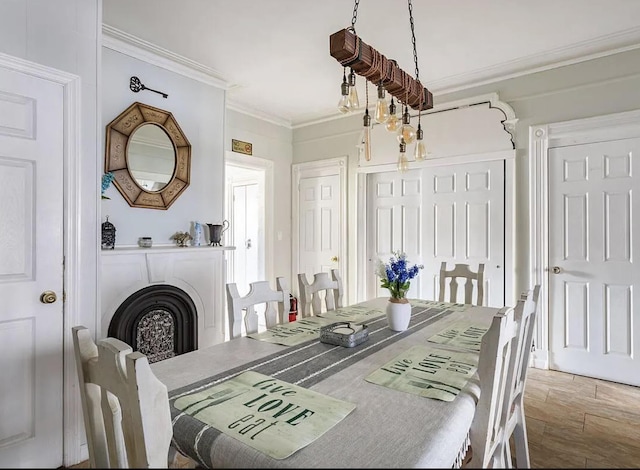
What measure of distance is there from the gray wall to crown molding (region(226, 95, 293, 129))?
1879 millimetres

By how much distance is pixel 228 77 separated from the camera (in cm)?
352

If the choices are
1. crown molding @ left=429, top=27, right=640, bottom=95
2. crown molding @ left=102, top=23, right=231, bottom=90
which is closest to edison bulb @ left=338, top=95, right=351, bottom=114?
crown molding @ left=102, top=23, right=231, bottom=90

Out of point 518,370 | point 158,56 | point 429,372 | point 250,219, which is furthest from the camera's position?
point 250,219

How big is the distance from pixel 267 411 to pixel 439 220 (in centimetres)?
315

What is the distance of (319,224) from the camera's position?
4742 millimetres

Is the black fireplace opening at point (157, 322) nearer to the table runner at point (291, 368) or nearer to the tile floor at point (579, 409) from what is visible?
the table runner at point (291, 368)

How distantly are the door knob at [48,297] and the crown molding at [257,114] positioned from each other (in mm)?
2835

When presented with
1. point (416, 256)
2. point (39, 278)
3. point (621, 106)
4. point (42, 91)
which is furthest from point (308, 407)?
point (621, 106)

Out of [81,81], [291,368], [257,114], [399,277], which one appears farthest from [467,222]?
[81,81]

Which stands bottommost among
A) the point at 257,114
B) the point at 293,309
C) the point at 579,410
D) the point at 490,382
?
the point at 579,410

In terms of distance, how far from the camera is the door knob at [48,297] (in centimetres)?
188

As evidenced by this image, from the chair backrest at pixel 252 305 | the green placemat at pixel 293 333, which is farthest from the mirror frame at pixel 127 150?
the green placemat at pixel 293 333

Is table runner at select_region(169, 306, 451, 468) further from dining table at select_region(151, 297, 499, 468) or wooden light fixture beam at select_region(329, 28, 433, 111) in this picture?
wooden light fixture beam at select_region(329, 28, 433, 111)

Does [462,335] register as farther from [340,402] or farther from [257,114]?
[257,114]
